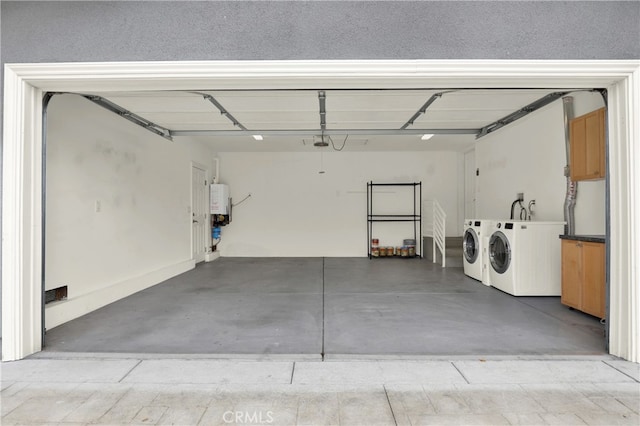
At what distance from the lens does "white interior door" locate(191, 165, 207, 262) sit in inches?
262

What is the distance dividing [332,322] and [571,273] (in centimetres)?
256

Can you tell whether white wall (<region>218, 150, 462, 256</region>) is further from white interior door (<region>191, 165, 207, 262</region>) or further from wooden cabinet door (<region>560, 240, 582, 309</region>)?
wooden cabinet door (<region>560, 240, 582, 309</region>)

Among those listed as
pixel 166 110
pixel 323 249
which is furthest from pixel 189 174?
pixel 323 249

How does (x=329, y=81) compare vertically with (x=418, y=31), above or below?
below

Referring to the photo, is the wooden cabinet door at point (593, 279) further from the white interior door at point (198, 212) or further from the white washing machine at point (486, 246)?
the white interior door at point (198, 212)

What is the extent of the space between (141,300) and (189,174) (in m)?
2.87

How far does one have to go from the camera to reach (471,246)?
5336 millimetres

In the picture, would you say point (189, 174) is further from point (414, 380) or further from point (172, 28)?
point (414, 380)

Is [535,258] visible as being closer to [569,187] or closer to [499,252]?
[499,252]

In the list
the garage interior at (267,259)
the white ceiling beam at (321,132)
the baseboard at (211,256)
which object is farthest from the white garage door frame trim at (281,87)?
the baseboard at (211,256)

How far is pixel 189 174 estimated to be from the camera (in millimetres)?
6305

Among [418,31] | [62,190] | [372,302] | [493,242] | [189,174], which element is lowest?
[372,302]

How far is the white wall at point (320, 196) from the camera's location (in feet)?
26.3

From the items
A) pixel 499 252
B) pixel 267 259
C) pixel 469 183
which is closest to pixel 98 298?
pixel 267 259
